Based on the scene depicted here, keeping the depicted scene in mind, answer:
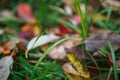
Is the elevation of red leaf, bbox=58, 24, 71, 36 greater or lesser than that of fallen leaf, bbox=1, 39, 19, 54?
lesser

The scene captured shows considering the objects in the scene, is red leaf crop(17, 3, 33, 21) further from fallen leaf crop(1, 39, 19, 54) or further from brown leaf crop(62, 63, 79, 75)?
brown leaf crop(62, 63, 79, 75)

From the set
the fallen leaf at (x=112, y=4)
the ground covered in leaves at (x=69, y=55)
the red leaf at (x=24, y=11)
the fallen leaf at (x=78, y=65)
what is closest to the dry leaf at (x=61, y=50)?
the ground covered in leaves at (x=69, y=55)

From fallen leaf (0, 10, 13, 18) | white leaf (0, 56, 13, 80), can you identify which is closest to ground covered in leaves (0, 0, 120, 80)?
white leaf (0, 56, 13, 80)

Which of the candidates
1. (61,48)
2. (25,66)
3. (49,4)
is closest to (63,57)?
(61,48)

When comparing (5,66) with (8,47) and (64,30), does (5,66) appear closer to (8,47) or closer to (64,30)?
(8,47)

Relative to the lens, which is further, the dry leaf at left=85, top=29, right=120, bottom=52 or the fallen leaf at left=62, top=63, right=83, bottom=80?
the dry leaf at left=85, top=29, right=120, bottom=52

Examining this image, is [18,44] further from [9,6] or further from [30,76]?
[9,6]

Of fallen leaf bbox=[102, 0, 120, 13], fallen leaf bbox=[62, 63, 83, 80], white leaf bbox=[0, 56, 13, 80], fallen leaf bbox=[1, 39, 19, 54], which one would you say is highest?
fallen leaf bbox=[102, 0, 120, 13]
